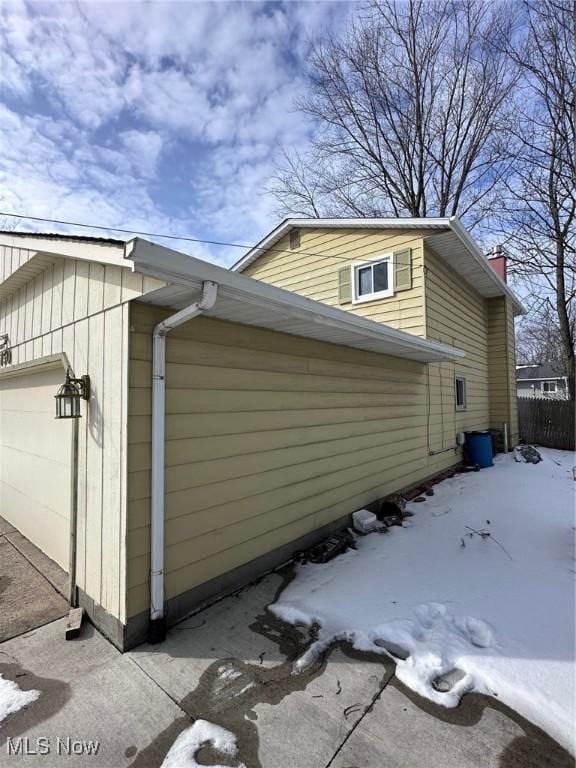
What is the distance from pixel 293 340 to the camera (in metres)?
3.99

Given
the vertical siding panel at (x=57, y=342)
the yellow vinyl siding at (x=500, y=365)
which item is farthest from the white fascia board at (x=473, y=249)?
the vertical siding panel at (x=57, y=342)

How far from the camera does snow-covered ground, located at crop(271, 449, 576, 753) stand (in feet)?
7.23

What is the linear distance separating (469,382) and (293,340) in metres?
6.98

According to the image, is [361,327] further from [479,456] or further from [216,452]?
[479,456]

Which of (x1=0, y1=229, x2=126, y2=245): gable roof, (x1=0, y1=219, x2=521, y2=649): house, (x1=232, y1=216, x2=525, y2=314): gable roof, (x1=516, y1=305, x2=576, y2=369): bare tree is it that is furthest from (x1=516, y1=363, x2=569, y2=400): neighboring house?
(x1=0, y1=229, x2=126, y2=245): gable roof

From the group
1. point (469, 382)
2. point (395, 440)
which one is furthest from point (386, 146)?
point (395, 440)

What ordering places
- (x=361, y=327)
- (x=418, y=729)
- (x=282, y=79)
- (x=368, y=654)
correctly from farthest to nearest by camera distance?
(x=282, y=79)
(x=361, y=327)
(x=368, y=654)
(x=418, y=729)

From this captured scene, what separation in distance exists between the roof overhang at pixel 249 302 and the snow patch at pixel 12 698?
244cm

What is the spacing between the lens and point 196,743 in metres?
1.87

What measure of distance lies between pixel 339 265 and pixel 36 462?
6.39 metres

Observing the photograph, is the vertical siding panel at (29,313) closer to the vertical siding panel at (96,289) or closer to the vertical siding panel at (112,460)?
the vertical siding panel at (96,289)

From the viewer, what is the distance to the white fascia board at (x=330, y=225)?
6694 mm

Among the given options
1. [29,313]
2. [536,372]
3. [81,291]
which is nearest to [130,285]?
[81,291]

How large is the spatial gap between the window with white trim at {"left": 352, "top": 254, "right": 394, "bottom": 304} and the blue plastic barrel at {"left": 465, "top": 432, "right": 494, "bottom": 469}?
13.3ft
